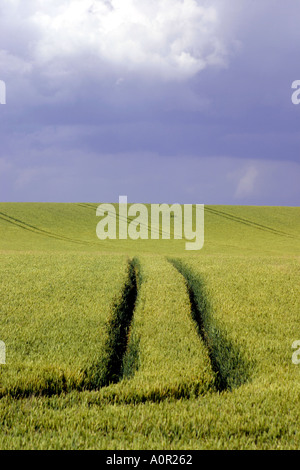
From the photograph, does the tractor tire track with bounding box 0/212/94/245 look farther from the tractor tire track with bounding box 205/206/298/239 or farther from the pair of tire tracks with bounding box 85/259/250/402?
the pair of tire tracks with bounding box 85/259/250/402

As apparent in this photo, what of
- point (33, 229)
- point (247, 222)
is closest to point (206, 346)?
point (33, 229)

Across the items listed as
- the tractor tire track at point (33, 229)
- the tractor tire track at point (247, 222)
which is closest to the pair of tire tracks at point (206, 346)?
the tractor tire track at point (33, 229)

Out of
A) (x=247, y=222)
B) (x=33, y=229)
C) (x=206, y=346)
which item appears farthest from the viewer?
(x=247, y=222)

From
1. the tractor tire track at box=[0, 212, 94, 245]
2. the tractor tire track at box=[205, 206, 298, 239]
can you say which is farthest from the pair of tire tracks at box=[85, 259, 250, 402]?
the tractor tire track at box=[205, 206, 298, 239]

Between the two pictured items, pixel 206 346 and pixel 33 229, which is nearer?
pixel 206 346

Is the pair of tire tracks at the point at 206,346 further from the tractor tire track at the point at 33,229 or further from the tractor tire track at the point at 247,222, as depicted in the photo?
the tractor tire track at the point at 247,222

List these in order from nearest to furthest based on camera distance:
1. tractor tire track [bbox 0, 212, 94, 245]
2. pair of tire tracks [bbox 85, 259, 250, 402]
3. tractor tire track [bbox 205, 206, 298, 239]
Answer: pair of tire tracks [bbox 85, 259, 250, 402], tractor tire track [bbox 0, 212, 94, 245], tractor tire track [bbox 205, 206, 298, 239]

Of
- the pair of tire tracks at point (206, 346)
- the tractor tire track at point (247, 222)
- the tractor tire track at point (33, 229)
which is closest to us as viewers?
the pair of tire tracks at point (206, 346)

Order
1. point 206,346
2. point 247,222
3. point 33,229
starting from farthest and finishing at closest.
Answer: point 247,222 < point 33,229 < point 206,346

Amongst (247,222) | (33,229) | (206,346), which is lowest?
(206,346)

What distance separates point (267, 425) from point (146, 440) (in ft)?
6.29

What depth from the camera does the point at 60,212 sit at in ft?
226

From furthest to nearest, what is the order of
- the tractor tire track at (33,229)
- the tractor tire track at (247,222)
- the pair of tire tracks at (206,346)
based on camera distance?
the tractor tire track at (247,222)
the tractor tire track at (33,229)
the pair of tire tracks at (206,346)

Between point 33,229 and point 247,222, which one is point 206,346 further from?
point 247,222
